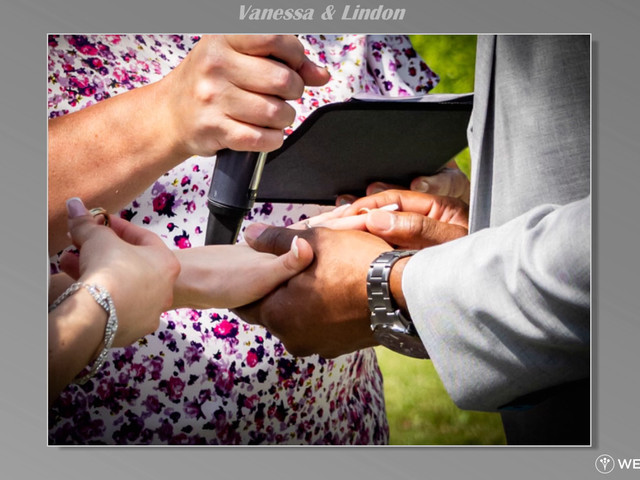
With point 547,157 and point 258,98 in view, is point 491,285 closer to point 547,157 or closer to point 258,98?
point 547,157

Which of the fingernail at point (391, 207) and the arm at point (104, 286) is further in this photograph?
the fingernail at point (391, 207)

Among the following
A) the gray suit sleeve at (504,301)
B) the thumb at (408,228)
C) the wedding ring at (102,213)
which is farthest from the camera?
the thumb at (408,228)

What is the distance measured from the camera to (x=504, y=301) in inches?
47.1

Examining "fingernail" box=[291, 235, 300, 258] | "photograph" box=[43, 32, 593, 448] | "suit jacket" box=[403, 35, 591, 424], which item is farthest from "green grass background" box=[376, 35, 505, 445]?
"fingernail" box=[291, 235, 300, 258]

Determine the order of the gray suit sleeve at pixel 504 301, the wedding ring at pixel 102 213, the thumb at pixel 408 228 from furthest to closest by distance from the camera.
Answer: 1. the thumb at pixel 408 228
2. the wedding ring at pixel 102 213
3. the gray suit sleeve at pixel 504 301

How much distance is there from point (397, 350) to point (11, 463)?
2.28ft

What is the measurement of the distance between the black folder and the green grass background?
5cm

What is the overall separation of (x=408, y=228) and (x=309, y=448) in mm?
418

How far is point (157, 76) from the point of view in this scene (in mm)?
1324

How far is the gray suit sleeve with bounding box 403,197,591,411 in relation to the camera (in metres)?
1.19

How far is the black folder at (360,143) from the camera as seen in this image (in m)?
1.34

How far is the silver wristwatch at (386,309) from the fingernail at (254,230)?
0.19 meters
